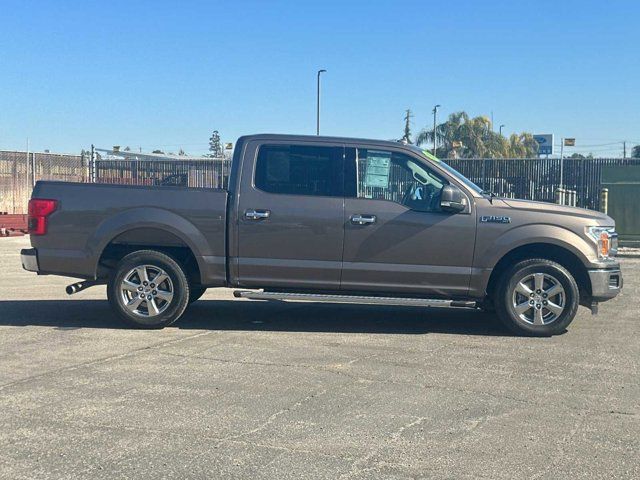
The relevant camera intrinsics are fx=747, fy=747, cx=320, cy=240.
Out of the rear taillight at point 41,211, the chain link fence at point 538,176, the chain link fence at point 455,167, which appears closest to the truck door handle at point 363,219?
the rear taillight at point 41,211

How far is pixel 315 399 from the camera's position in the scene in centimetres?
544

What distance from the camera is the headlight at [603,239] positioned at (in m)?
7.70

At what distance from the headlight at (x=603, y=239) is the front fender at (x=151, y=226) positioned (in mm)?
3994

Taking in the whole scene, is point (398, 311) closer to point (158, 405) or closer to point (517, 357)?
point (517, 357)

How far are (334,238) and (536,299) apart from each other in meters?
2.17

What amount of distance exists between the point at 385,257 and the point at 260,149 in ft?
5.80

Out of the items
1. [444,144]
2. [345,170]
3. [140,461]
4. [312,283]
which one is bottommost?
[140,461]

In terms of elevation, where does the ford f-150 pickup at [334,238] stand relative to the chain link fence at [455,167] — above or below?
below

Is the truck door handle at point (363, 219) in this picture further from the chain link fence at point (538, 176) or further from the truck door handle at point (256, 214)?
the chain link fence at point (538, 176)

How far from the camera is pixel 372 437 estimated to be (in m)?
4.64

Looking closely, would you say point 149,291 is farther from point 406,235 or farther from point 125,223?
point 406,235

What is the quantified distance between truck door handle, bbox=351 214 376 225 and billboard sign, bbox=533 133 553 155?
40.4m

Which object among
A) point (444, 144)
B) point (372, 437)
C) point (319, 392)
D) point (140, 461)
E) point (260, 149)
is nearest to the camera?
point (140, 461)

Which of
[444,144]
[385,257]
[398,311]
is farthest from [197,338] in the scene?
[444,144]
